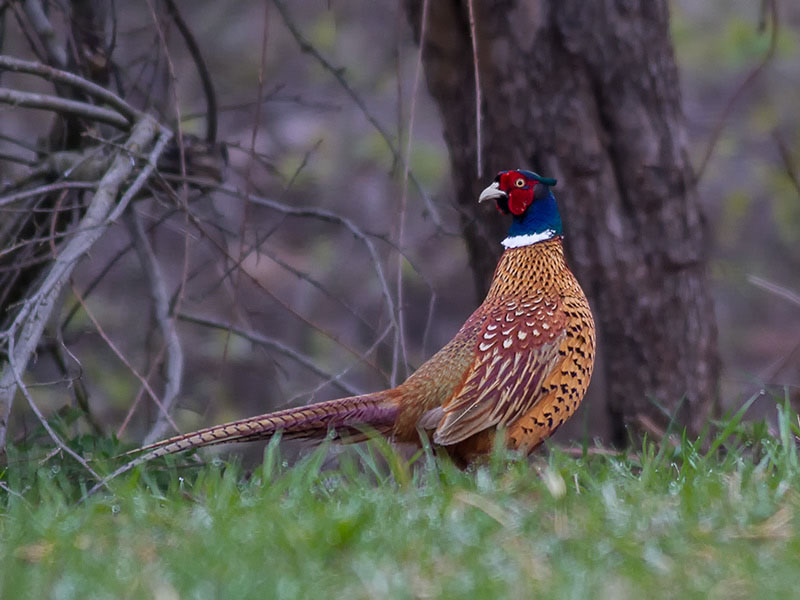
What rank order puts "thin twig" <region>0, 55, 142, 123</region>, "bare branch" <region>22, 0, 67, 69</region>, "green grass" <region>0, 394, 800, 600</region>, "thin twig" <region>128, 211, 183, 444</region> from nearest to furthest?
"green grass" <region>0, 394, 800, 600</region> < "thin twig" <region>0, 55, 142, 123</region> < "thin twig" <region>128, 211, 183, 444</region> < "bare branch" <region>22, 0, 67, 69</region>

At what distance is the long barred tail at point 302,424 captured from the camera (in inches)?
161

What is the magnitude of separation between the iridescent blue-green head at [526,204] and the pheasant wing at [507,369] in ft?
0.93

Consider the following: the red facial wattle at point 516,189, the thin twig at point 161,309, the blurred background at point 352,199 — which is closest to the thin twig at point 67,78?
the thin twig at point 161,309

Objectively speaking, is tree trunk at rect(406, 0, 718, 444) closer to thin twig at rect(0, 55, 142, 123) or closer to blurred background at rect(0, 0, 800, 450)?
thin twig at rect(0, 55, 142, 123)

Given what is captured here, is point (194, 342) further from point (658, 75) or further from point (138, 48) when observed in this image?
point (658, 75)

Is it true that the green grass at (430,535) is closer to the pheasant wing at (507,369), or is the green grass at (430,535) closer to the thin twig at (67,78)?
the pheasant wing at (507,369)

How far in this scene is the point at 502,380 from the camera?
422 cm

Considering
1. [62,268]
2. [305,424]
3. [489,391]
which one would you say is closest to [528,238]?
[489,391]

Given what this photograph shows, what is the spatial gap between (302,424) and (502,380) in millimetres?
694

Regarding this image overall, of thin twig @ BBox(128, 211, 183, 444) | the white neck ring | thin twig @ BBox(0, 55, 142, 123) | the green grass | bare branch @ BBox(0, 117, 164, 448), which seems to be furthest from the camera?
thin twig @ BBox(128, 211, 183, 444)

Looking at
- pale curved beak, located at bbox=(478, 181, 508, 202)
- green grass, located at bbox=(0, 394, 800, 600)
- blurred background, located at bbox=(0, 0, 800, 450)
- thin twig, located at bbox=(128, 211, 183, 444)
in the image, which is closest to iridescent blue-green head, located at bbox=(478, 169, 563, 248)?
pale curved beak, located at bbox=(478, 181, 508, 202)

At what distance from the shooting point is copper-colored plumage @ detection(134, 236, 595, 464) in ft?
13.7

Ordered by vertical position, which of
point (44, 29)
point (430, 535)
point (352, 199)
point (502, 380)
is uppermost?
point (44, 29)

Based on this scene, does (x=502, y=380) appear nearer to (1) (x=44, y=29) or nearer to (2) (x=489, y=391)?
(2) (x=489, y=391)
